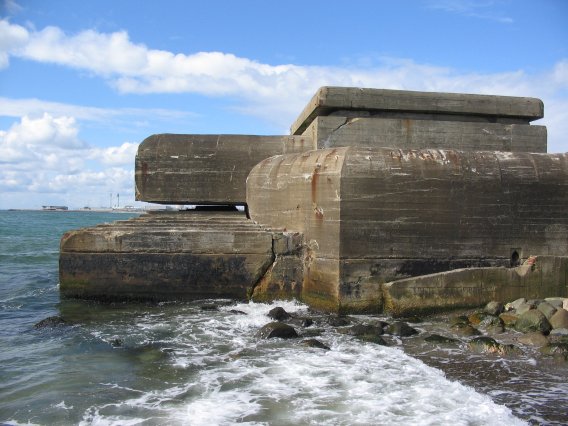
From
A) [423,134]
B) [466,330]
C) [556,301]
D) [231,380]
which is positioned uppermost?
[423,134]

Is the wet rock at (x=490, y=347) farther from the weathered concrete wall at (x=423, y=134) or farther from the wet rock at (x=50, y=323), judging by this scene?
the wet rock at (x=50, y=323)

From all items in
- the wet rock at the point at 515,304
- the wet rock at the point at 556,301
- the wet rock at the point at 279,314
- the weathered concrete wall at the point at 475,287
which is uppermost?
the weathered concrete wall at the point at 475,287

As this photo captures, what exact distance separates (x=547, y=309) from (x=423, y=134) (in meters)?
3.98

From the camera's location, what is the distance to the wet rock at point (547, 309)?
7.48 meters

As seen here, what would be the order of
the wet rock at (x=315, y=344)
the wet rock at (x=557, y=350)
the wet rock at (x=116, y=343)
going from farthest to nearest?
the wet rock at (x=116, y=343) → the wet rock at (x=315, y=344) → the wet rock at (x=557, y=350)

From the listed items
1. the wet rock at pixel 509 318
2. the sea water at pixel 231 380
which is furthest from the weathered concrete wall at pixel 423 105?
the wet rock at pixel 509 318

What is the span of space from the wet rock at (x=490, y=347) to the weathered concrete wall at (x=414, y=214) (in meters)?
1.88

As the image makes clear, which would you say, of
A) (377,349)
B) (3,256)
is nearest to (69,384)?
(377,349)

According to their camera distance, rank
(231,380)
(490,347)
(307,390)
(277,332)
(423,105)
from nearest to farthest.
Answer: (307,390), (231,380), (490,347), (277,332), (423,105)

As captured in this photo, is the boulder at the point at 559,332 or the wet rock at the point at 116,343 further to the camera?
the boulder at the point at 559,332

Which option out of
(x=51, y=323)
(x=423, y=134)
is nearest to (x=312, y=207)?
(x=423, y=134)

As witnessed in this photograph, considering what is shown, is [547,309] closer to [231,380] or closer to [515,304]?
[515,304]

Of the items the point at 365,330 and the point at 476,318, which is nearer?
the point at 365,330

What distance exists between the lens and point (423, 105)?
33.2 feet
